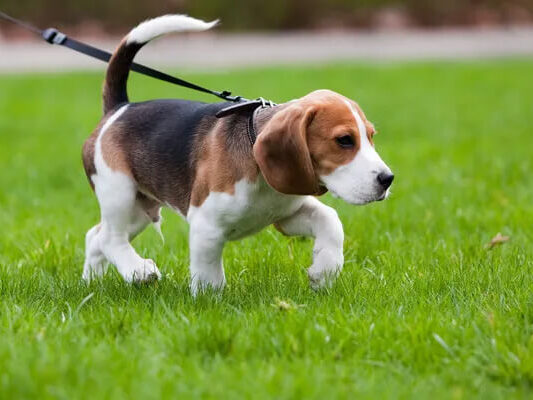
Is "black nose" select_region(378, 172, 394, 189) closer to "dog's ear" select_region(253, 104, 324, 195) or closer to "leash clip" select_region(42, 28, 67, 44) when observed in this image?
"dog's ear" select_region(253, 104, 324, 195)

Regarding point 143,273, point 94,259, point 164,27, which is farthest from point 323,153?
point 94,259

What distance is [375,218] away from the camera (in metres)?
5.96

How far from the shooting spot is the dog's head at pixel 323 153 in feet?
12.3

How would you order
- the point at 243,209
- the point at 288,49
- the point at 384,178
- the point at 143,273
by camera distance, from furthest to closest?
the point at 288,49 < the point at 143,273 < the point at 243,209 < the point at 384,178

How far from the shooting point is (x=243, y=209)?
4.06 m

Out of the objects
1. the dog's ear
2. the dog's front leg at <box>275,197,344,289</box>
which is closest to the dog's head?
the dog's ear

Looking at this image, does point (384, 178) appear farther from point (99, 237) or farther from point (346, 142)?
point (99, 237)

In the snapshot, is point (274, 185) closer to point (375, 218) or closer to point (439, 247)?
point (439, 247)

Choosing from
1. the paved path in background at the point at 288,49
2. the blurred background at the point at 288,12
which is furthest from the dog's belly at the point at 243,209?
the blurred background at the point at 288,12

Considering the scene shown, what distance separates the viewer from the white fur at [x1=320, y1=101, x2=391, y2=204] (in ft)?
12.3

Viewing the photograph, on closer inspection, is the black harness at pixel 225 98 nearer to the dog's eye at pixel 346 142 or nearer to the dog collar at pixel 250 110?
the dog collar at pixel 250 110

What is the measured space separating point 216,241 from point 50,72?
1423 centimetres

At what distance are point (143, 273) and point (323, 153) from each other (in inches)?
46.0

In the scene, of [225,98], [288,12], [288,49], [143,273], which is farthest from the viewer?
[288,12]
